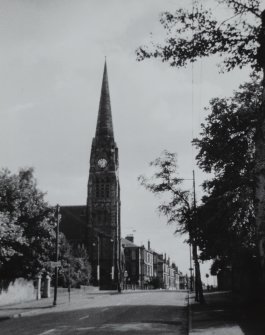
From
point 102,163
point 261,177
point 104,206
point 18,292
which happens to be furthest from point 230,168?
point 102,163

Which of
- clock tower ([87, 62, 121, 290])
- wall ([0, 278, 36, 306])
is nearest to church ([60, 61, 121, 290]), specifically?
clock tower ([87, 62, 121, 290])

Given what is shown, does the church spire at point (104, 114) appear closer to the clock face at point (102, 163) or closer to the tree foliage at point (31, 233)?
the clock face at point (102, 163)

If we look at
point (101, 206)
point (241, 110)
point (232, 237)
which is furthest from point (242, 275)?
point (101, 206)

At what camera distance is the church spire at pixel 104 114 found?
3482 inches

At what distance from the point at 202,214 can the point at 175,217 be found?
211 inches

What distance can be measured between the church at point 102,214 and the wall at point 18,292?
38405 mm

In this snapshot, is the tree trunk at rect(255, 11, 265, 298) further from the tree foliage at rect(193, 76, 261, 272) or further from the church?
the church

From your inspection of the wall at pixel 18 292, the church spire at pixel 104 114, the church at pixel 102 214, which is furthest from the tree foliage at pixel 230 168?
the church spire at pixel 104 114

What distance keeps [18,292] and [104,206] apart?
49537mm

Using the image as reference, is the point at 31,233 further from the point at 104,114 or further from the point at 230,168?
the point at 104,114

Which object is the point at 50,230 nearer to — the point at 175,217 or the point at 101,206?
the point at 175,217

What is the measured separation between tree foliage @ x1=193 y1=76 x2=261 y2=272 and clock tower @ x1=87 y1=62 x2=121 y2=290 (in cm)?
5171

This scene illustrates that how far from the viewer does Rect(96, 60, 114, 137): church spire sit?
88.4 meters

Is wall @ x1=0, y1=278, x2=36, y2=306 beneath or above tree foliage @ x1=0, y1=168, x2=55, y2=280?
beneath
